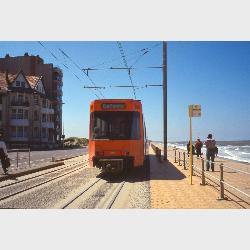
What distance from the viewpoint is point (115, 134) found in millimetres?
15320

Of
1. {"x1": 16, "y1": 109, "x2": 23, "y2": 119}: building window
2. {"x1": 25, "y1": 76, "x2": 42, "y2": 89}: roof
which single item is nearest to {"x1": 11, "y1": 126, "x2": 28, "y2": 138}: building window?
{"x1": 16, "y1": 109, "x2": 23, "y2": 119}: building window

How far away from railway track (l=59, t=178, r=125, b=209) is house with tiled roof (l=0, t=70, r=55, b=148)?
41.5 m

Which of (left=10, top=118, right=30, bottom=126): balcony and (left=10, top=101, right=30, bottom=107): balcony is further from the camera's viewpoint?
(left=10, top=101, right=30, bottom=107): balcony

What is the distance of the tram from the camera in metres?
15.3

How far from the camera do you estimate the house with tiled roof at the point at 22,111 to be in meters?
57.6

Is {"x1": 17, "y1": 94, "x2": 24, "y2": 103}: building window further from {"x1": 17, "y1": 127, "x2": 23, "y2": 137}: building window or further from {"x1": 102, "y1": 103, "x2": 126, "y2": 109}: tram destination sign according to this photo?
{"x1": 102, "y1": 103, "x2": 126, "y2": 109}: tram destination sign

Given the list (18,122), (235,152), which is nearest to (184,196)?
(18,122)

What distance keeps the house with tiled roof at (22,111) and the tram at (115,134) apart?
130 ft

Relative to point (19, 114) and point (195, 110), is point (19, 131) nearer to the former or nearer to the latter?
point (19, 114)

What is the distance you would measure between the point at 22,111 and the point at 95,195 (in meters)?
51.6

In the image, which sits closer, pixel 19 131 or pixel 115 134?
pixel 115 134
